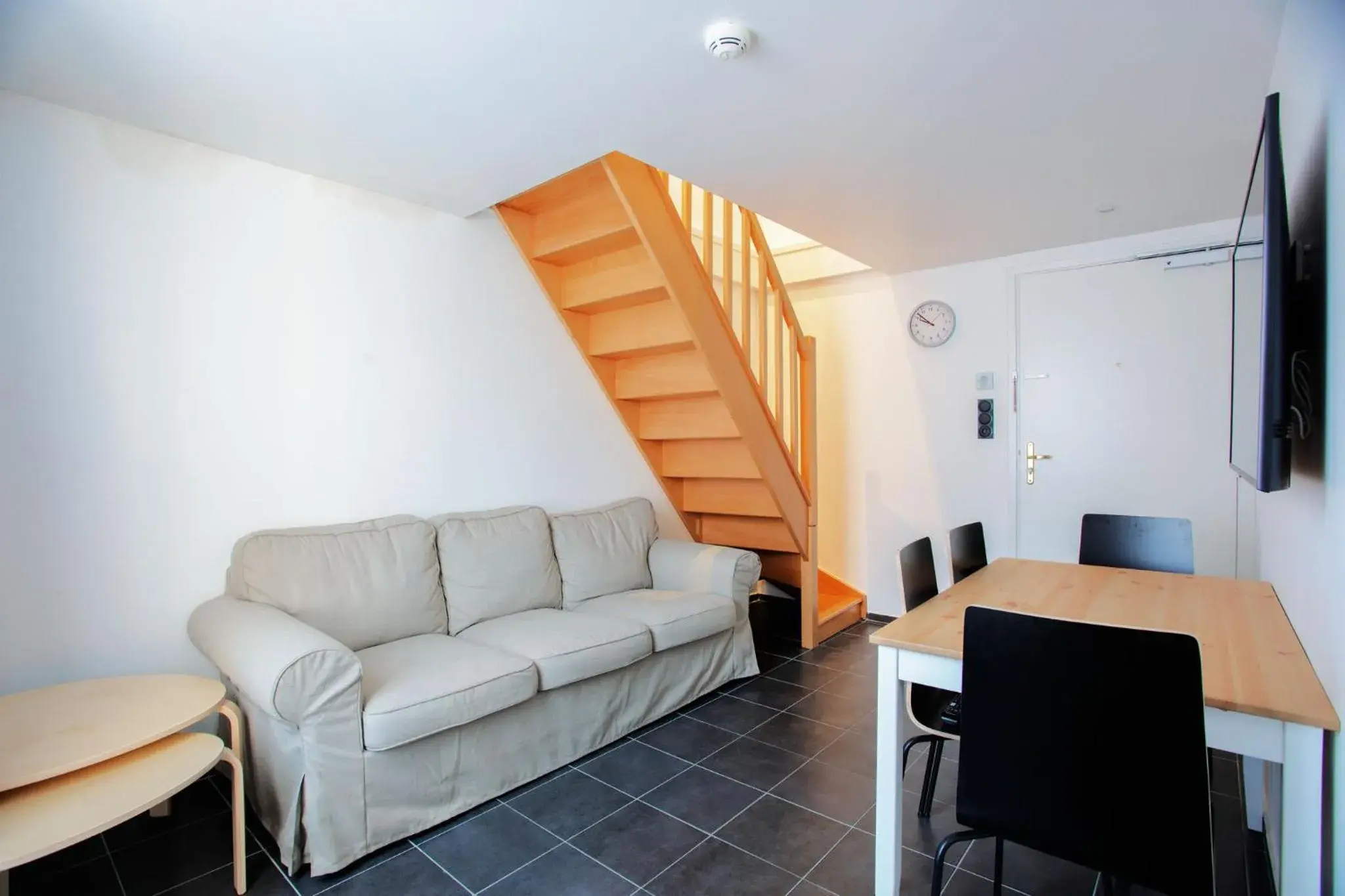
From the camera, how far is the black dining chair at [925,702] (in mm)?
1851

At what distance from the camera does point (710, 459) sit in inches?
149

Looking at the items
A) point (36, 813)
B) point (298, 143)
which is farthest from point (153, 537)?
point (298, 143)

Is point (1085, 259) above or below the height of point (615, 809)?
above

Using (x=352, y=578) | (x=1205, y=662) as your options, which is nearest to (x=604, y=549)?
(x=352, y=578)

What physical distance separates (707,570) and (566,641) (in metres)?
0.97

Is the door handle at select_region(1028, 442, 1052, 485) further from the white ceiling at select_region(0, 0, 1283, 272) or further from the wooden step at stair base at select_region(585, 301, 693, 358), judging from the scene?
the wooden step at stair base at select_region(585, 301, 693, 358)

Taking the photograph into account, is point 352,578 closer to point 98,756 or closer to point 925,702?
point 98,756

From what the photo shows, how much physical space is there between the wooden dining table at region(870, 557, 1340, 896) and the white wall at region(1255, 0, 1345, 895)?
0.04 metres

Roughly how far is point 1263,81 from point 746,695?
9.28 ft

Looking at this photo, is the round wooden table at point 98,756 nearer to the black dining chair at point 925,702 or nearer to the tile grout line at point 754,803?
the tile grout line at point 754,803

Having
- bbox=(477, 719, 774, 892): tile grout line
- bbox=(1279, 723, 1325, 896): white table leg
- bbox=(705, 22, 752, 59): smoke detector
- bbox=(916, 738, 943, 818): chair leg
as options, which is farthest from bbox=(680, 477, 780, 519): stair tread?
bbox=(1279, 723, 1325, 896): white table leg

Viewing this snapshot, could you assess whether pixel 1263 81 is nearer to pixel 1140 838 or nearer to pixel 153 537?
pixel 1140 838

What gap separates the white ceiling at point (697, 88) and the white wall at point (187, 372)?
185 millimetres

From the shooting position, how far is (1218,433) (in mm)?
3213
